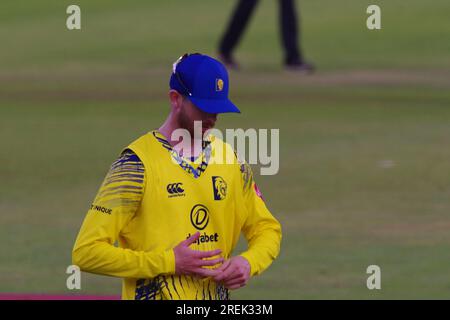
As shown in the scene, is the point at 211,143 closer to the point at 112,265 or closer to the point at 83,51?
the point at 112,265

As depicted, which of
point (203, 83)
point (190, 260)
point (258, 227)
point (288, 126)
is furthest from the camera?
point (288, 126)

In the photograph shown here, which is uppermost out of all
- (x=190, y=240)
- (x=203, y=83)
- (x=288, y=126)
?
(x=288, y=126)

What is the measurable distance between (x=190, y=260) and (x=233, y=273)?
234 mm

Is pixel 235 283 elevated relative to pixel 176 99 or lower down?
lower down

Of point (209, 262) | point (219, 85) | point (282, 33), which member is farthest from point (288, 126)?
point (209, 262)

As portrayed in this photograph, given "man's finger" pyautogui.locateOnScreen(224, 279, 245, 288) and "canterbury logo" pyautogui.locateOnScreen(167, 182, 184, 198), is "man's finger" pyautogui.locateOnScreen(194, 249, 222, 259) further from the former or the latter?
"canterbury logo" pyautogui.locateOnScreen(167, 182, 184, 198)

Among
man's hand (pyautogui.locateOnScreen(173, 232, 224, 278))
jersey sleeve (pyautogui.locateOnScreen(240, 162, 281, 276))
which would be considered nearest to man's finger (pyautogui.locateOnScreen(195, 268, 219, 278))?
man's hand (pyautogui.locateOnScreen(173, 232, 224, 278))

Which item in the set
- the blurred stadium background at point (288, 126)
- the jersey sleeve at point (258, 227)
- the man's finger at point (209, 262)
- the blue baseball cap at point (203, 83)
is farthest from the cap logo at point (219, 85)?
the blurred stadium background at point (288, 126)

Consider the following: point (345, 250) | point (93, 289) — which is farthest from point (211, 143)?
point (345, 250)

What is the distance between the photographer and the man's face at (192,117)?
581 cm

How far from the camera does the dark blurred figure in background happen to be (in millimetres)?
22859

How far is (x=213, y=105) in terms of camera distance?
580 cm

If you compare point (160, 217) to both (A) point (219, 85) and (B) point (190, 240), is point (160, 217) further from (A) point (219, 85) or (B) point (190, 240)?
(A) point (219, 85)

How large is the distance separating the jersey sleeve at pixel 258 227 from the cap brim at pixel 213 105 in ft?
1.27
